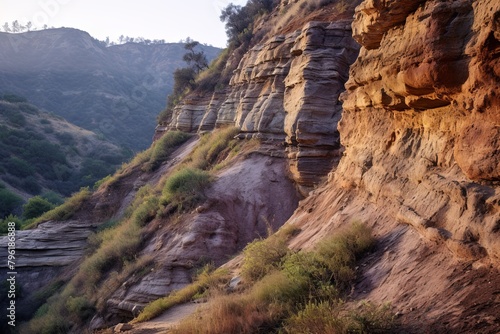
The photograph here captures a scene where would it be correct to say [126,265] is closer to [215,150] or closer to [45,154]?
[215,150]

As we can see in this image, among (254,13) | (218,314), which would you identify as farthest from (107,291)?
(254,13)

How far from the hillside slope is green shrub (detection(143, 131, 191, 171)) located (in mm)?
4020

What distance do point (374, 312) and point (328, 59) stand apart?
35.9 ft

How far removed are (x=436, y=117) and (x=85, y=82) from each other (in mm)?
87053

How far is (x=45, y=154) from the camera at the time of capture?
1690 inches

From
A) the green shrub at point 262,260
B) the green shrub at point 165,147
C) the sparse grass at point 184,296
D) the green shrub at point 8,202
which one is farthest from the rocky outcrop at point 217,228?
the green shrub at point 8,202

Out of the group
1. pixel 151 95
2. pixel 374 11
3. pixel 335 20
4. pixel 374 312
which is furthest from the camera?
pixel 151 95

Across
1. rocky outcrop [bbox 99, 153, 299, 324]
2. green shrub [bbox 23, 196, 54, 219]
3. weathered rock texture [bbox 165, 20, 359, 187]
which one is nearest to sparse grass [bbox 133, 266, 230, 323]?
rocky outcrop [bbox 99, 153, 299, 324]

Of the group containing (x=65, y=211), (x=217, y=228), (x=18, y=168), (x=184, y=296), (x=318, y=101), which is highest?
(x=318, y=101)

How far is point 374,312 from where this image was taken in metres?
4.27

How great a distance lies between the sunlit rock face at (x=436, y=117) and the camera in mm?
4289

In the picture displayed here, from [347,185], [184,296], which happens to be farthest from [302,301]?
[184,296]

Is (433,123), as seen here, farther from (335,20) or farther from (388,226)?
(335,20)

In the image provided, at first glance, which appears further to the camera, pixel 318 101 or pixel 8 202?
pixel 8 202
